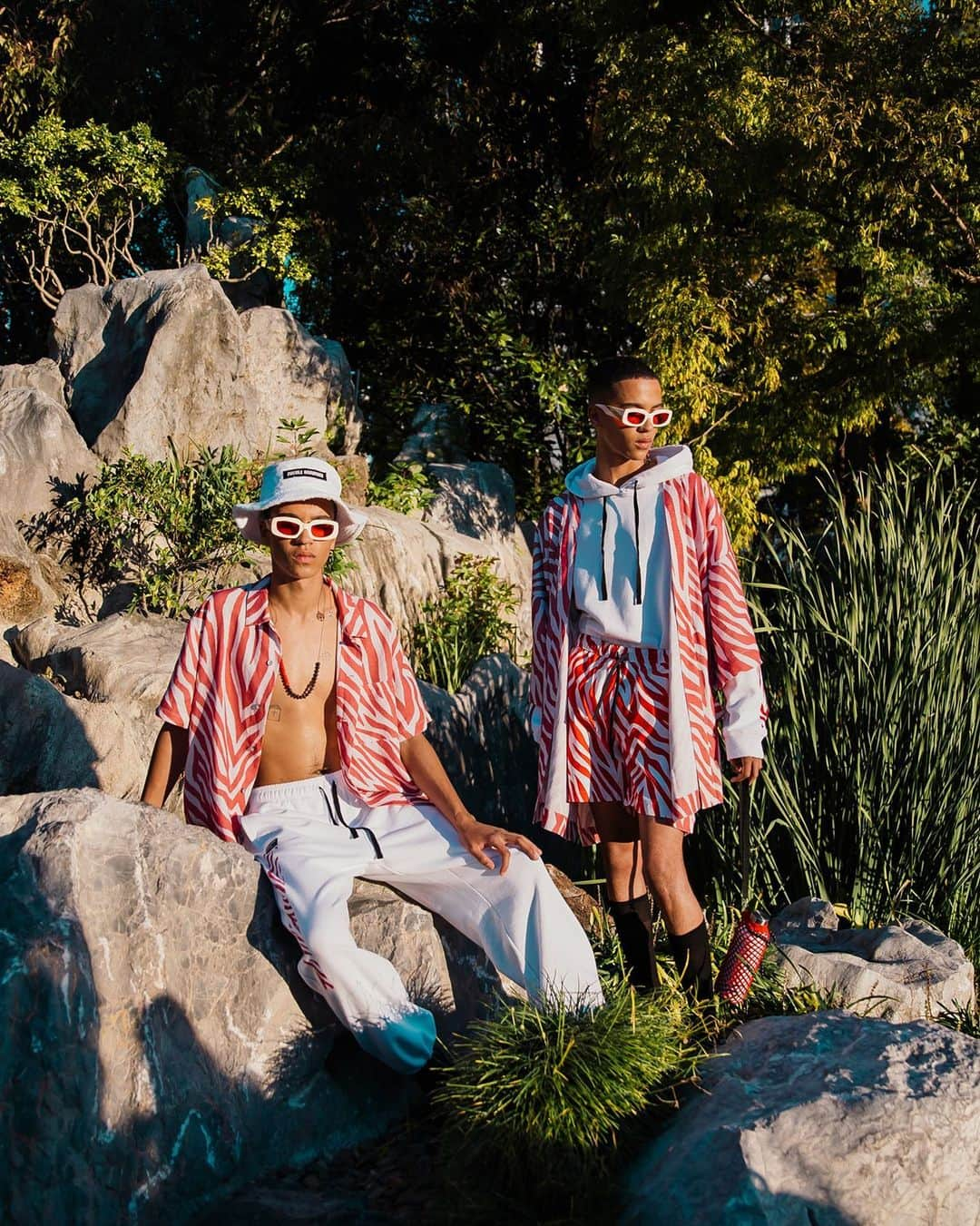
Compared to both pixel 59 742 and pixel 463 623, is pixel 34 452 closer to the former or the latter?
pixel 463 623

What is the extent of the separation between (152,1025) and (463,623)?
6185 mm

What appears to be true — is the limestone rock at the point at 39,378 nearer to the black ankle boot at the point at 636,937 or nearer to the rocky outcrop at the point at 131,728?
the rocky outcrop at the point at 131,728

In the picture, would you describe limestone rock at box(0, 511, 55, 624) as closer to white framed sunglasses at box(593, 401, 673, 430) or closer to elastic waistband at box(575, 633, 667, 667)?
elastic waistband at box(575, 633, 667, 667)

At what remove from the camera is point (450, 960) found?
3488 millimetres

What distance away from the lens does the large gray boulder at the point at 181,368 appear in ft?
32.4

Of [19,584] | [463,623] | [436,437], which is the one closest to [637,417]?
[463,623]

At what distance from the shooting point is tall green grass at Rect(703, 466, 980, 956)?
15.4 ft

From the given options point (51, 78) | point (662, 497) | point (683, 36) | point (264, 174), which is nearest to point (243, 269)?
point (264, 174)

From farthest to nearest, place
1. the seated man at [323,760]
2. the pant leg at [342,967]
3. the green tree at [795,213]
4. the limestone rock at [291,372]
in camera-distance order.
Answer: the limestone rock at [291,372] < the green tree at [795,213] < the seated man at [323,760] < the pant leg at [342,967]

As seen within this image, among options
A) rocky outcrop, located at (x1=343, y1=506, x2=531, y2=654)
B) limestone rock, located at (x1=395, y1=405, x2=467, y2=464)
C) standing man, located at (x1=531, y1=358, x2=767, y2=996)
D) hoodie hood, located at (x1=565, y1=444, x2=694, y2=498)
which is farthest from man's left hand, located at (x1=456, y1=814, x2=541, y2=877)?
limestone rock, located at (x1=395, y1=405, x2=467, y2=464)

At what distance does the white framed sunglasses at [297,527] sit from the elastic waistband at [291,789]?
659 millimetres

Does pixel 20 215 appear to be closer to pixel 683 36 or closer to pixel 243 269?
pixel 243 269

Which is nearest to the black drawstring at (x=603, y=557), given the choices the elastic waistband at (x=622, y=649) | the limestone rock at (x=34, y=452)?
the elastic waistband at (x=622, y=649)

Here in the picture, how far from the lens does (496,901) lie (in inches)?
130
